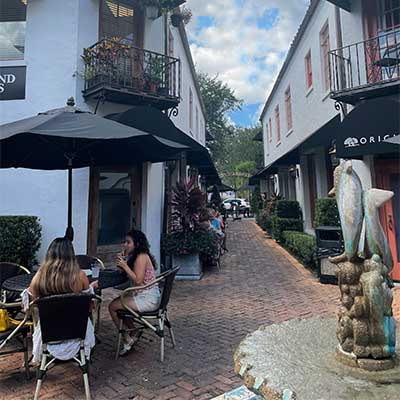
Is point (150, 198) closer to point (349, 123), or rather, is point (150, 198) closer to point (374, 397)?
point (349, 123)

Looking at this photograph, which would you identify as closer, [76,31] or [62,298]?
[62,298]

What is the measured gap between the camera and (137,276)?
3.85 m

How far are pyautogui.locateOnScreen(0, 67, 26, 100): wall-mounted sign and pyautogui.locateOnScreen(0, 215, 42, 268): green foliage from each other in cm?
288

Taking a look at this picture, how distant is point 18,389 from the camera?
10.1 feet

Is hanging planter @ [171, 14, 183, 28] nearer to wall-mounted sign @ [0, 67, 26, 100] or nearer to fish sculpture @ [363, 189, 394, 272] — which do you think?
wall-mounted sign @ [0, 67, 26, 100]

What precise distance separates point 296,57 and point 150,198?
388 inches

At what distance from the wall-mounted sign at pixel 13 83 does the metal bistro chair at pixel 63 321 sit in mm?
6214

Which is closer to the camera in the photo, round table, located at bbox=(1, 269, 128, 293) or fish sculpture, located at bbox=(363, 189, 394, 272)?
fish sculpture, located at bbox=(363, 189, 394, 272)

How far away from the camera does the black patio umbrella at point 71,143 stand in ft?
11.3

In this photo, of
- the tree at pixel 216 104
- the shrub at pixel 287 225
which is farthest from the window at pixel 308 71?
the tree at pixel 216 104

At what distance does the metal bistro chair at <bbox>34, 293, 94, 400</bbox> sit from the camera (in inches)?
108

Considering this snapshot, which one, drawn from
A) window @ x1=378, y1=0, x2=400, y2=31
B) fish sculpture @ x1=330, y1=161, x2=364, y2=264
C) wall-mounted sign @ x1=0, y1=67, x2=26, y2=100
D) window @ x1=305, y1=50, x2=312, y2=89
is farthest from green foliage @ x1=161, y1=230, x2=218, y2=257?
window @ x1=305, y1=50, x2=312, y2=89

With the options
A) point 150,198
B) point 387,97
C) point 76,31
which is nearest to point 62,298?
point 150,198

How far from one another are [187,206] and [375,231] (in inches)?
242
